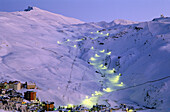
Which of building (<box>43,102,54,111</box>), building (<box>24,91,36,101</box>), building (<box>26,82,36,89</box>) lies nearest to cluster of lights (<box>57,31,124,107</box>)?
building (<box>43,102,54,111</box>)

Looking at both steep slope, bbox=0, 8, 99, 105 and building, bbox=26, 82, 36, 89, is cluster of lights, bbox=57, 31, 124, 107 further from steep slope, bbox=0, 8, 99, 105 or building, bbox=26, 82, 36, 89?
building, bbox=26, 82, 36, 89

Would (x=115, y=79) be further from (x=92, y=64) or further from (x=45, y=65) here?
(x=45, y=65)

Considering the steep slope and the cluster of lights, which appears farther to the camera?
the steep slope

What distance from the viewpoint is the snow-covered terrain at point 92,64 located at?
31.3 m

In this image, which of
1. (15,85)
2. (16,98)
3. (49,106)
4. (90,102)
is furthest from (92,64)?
(16,98)

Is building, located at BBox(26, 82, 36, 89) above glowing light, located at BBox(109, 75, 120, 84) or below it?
below

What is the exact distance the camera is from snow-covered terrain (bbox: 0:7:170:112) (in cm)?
3127

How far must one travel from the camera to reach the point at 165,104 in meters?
27.8

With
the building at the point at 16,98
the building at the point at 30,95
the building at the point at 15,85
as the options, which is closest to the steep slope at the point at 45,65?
the building at the point at 30,95

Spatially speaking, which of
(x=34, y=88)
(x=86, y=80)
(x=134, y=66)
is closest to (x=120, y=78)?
(x=134, y=66)

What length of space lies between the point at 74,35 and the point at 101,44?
12.6 m

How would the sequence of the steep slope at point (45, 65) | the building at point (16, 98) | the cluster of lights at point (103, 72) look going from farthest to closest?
1. the steep slope at point (45, 65)
2. the cluster of lights at point (103, 72)
3. the building at point (16, 98)

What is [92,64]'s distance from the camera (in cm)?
4562

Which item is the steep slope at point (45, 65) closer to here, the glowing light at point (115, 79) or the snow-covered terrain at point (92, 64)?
the snow-covered terrain at point (92, 64)
